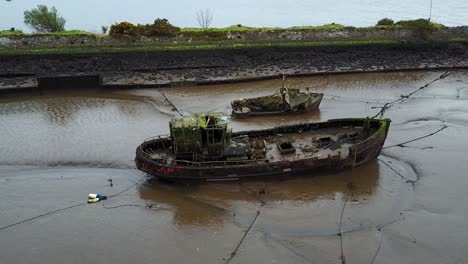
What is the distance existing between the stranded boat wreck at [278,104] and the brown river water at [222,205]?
20.8 inches

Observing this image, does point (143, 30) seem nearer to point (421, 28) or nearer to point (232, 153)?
point (232, 153)

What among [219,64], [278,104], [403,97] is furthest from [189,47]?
[403,97]

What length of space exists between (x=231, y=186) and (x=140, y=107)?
1037cm

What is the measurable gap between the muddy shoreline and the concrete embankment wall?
5.30 feet

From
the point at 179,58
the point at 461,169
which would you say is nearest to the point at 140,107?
the point at 179,58

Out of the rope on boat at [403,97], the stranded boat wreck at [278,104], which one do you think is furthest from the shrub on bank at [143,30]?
the rope on boat at [403,97]

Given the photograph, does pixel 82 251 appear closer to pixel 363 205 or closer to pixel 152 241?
pixel 152 241

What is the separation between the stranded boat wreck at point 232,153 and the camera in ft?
45.7

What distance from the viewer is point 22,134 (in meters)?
19.1

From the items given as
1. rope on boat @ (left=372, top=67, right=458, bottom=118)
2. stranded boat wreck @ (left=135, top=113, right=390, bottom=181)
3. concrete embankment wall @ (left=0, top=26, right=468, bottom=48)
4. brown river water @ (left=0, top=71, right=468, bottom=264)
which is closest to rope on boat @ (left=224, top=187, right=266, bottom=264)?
brown river water @ (left=0, top=71, right=468, bottom=264)

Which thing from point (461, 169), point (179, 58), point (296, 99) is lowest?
point (461, 169)

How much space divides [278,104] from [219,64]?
371 inches

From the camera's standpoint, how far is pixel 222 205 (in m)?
13.3

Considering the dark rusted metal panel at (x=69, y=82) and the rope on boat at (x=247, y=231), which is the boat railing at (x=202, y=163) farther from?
the dark rusted metal panel at (x=69, y=82)
